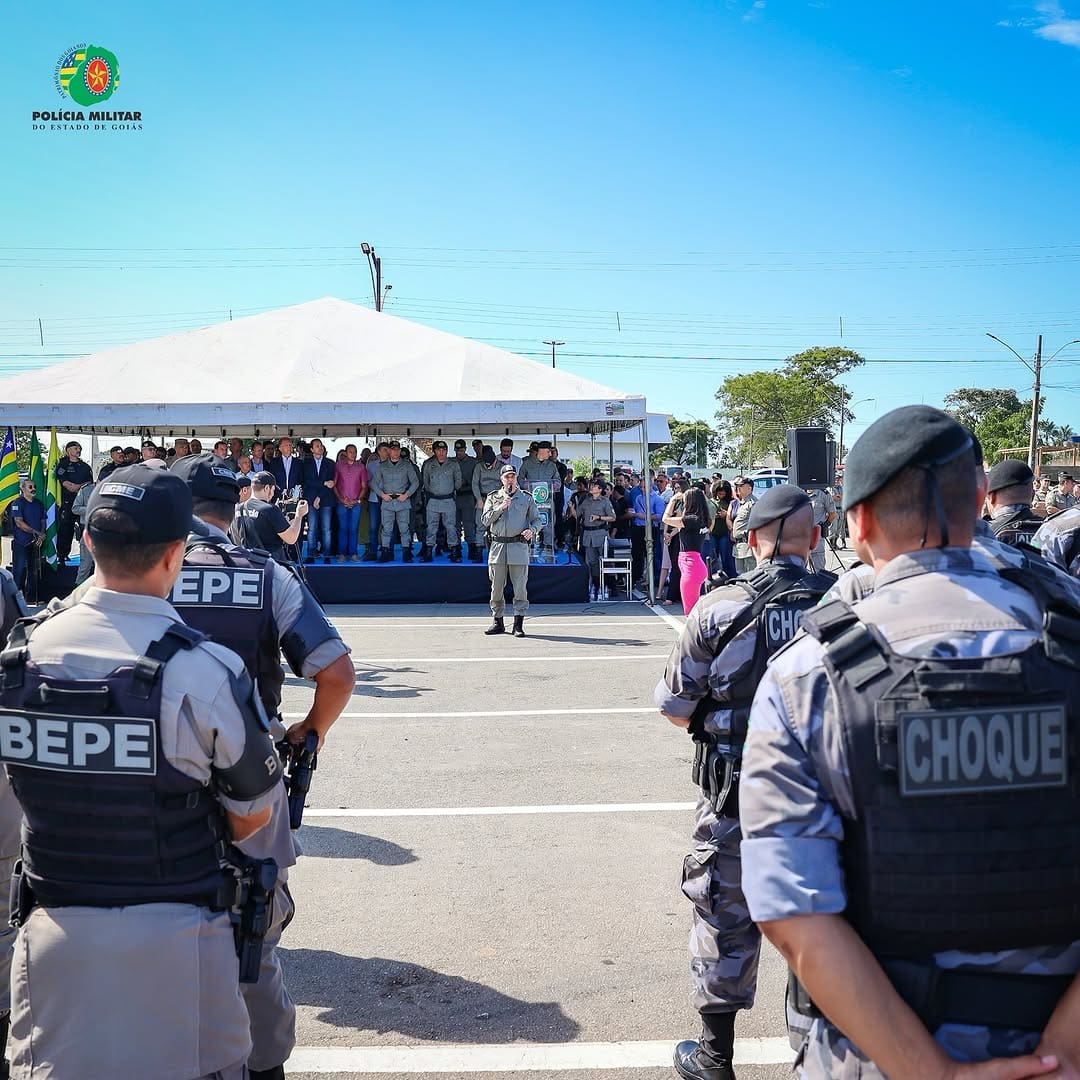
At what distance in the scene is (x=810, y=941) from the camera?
61.4 inches

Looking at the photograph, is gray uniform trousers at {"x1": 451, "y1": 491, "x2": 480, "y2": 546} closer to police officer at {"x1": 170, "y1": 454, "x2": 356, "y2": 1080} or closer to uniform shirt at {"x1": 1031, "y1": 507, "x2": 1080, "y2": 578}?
uniform shirt at {"x1": 1031, "y1": 507, "x2": 1080, "y2": 578}

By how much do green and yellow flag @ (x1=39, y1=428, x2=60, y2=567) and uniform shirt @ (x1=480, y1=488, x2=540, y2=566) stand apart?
304 inches

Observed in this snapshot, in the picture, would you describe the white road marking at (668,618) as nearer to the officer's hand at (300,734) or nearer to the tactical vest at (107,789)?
the officer's hand at (300,734)

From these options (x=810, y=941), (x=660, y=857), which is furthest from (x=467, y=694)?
(x=810, y=941)

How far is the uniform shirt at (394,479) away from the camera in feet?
54.8

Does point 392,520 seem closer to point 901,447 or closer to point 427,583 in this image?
point 427,583

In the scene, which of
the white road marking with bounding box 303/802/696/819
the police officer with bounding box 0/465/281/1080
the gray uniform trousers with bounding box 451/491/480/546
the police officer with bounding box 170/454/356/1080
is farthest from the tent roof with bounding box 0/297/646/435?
the police officer with bounding box 0/465/281/1080

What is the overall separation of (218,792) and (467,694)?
6.64m

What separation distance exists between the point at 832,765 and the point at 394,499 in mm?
15383

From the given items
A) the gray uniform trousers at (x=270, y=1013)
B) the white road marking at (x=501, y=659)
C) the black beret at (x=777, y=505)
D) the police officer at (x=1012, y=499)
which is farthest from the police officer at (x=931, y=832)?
the white road marking at (x=501, y=659)

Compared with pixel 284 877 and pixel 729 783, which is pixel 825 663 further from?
pixel 284 877

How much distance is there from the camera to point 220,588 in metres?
3.29

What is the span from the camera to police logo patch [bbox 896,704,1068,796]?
5.05 ft

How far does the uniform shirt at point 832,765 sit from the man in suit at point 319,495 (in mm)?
15292
